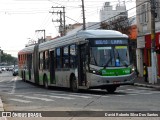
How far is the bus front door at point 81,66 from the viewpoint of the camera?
22609 millimetres

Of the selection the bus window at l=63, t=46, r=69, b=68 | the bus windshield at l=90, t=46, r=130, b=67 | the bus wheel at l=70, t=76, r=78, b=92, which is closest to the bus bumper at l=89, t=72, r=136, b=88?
the bus windshield at l=90, t=46, r=130, b=67

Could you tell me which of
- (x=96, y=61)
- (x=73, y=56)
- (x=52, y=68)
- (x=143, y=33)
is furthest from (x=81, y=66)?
(x=143, y=33)

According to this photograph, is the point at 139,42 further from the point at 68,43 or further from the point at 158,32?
the point at 68,43

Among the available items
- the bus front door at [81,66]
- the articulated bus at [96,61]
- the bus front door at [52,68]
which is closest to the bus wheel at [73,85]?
the articulated bus at [96,61]

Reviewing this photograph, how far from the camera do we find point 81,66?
23.0 meters

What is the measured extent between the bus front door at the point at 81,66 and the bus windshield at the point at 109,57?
2.94 ft

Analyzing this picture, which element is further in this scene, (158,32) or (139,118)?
(158,32)

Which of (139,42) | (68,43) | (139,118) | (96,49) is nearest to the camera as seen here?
(139,118)

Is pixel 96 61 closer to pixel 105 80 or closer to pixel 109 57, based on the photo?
pixel 109 57

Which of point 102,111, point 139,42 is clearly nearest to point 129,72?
point 102,111

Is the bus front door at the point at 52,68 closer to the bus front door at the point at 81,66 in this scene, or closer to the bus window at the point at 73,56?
the bus window at the point at 73,56

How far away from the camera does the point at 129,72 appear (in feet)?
73.3

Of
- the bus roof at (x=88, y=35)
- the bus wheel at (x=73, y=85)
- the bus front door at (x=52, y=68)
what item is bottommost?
the bus wheel at (x=73, y=85)

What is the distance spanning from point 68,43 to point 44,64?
20.3 ft
